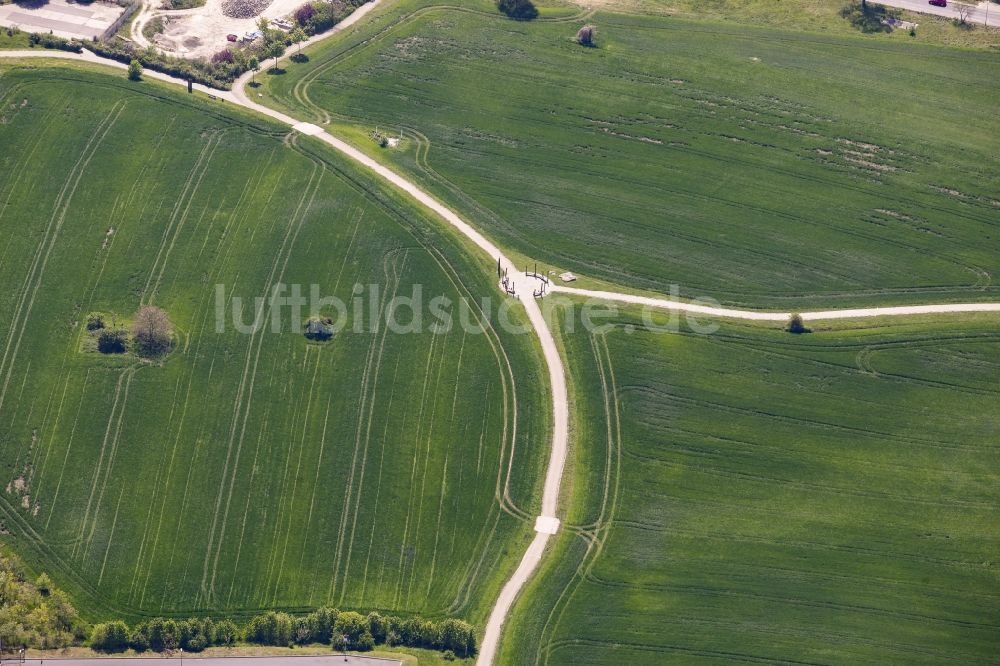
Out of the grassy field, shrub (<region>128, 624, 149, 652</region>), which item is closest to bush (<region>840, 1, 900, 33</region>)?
the grassy field

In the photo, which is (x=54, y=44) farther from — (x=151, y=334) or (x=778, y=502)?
(x=778, y=502)

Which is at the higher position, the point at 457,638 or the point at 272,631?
the point at 457,638

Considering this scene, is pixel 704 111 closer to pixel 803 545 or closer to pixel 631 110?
pixel 631 110

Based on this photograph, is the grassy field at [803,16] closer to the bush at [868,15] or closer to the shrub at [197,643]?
the bush at [868,15]

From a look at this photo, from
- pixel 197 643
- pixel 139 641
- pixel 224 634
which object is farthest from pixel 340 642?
pixel 139 641

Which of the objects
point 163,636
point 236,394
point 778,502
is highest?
point 778,502

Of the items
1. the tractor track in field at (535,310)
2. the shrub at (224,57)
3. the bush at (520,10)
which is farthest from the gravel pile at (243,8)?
the bush at (520,10)

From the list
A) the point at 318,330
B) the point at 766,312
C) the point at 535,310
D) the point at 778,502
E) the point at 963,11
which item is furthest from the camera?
the point at 963,11
